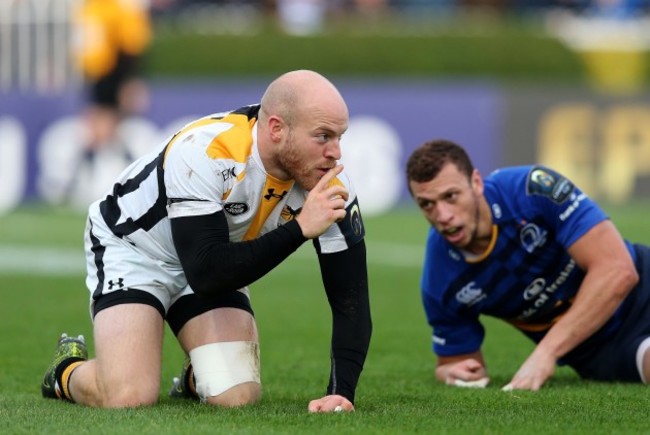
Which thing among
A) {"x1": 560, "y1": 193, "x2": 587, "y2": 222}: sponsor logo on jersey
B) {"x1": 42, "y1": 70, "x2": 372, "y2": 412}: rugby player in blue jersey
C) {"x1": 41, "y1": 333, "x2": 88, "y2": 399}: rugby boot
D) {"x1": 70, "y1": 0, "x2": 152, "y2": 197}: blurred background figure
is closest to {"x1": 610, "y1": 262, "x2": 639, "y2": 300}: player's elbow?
{"x1": 560, "y1": 193, "x2": 587, "y2": 222}: sponsor logo on jersey

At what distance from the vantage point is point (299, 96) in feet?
20.4

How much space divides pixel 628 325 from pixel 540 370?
757 mm

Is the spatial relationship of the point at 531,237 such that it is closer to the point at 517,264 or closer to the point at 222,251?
the point at 517,264

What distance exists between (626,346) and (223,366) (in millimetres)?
2234

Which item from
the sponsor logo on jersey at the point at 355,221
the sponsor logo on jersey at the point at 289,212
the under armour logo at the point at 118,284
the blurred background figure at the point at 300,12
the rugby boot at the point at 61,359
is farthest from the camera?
the blurred background figure at the point at 300,12

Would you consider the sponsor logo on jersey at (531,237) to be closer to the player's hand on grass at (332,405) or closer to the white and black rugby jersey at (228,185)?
the white and black rugby jersey at (228,185)

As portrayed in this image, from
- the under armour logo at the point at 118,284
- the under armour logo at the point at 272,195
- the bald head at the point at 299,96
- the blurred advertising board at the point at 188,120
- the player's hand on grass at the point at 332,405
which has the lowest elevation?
the blurred advertising board at the point at 188,120

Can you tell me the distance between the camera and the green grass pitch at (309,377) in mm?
5988

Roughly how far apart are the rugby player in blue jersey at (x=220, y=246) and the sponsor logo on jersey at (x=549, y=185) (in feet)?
4.48

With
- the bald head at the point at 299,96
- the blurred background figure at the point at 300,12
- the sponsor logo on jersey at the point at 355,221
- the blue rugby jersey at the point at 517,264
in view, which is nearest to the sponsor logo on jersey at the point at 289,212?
the sponsor logo on jersey at the point at 355,221

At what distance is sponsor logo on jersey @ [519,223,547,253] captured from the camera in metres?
7.55

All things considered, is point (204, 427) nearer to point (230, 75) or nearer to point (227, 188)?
point (227, 188)

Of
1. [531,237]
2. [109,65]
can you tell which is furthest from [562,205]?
[109,65]

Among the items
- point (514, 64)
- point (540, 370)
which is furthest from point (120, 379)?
point (514, 64)
